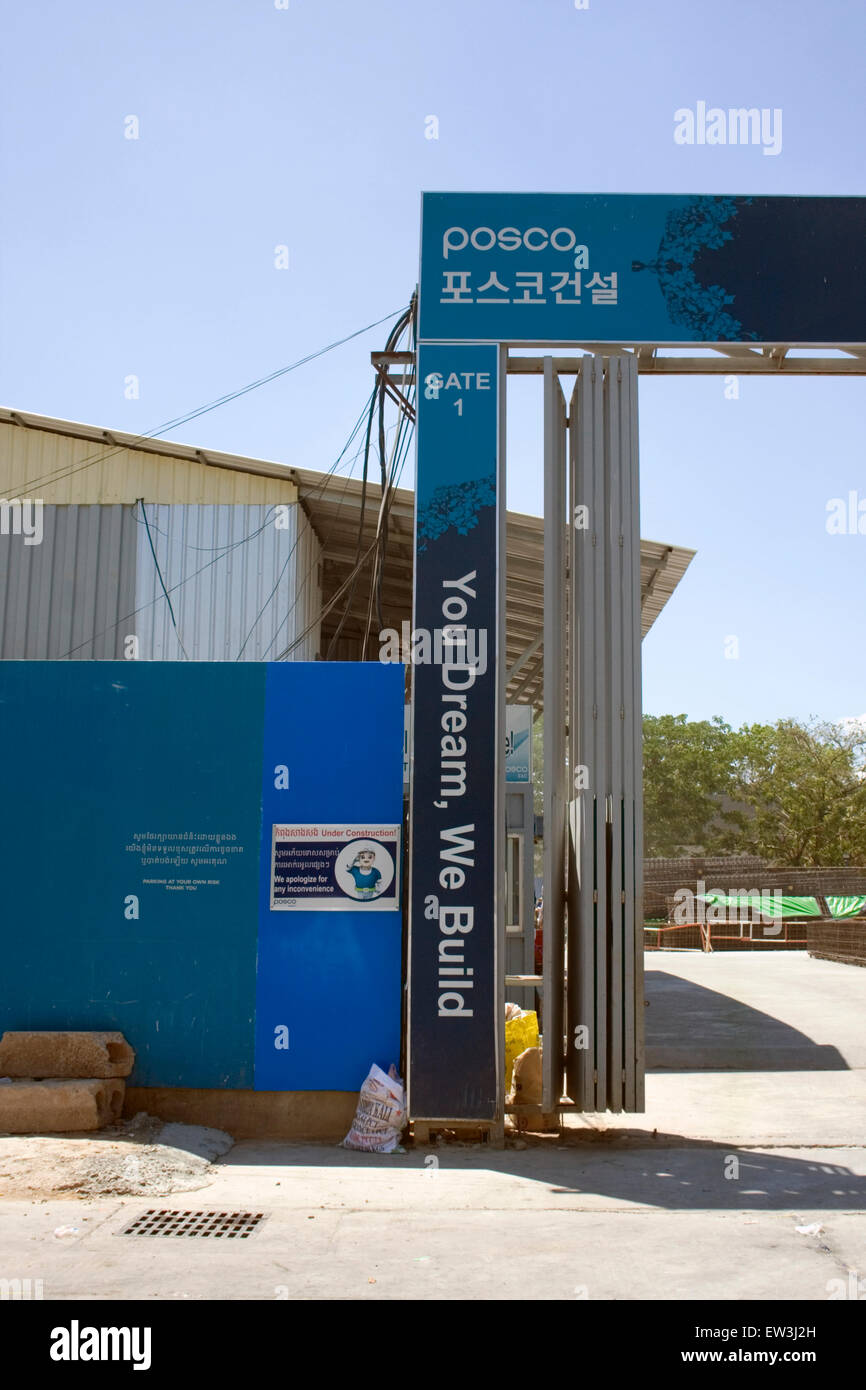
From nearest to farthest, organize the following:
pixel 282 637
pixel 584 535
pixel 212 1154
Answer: pixel 212 1154
pixel 584 535
pixel 282 637

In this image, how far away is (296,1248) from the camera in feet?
19.0

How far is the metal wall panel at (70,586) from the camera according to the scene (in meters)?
15.5

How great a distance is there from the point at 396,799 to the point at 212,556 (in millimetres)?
7448

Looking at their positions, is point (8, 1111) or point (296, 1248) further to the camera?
point (8, 1111)

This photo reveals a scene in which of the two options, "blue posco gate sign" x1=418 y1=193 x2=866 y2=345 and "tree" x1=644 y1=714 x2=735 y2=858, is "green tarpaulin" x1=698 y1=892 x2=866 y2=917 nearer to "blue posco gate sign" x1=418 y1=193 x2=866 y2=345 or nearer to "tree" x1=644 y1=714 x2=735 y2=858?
"tree" x1=644 y1=714 x2=735 y2=858

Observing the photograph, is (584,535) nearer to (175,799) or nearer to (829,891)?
(175,799)

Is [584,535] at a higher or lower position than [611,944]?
higher

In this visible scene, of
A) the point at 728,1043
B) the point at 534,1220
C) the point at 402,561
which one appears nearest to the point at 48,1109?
Answer: the point at 534,1220

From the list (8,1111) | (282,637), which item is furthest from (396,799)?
(282,637)

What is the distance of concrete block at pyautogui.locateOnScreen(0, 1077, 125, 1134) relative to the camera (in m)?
8.05

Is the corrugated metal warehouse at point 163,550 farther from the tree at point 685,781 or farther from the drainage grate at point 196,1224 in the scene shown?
the tree at point 685,781

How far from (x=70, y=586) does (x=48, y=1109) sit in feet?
29.5

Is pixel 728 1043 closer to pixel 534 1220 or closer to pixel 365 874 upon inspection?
pixel 365 874

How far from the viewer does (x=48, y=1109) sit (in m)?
8.05
